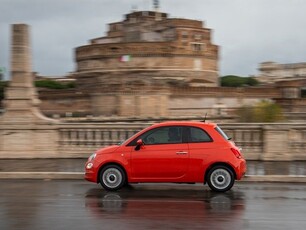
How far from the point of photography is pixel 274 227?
6906 mm

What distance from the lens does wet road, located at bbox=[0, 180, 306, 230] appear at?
715 cm

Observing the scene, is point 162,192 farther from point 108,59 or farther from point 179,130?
point 108,59

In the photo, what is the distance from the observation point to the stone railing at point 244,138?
15180 mm

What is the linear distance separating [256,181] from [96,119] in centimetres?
5233

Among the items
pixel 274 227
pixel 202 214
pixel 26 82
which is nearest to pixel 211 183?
pixel 202 214

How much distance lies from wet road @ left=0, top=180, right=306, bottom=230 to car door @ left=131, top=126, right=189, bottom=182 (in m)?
0.37

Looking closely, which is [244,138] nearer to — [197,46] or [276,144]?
[276,144]

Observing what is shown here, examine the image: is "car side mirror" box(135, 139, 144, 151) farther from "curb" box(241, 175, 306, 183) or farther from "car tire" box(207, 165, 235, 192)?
"curb" box(241, 175, 306, 183)

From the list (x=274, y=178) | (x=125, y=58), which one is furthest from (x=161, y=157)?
(x=125, y=58)

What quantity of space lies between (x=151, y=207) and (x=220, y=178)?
200cm

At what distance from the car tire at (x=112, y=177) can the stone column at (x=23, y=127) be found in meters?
6.39

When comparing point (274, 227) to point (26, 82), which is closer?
point (274, 227)

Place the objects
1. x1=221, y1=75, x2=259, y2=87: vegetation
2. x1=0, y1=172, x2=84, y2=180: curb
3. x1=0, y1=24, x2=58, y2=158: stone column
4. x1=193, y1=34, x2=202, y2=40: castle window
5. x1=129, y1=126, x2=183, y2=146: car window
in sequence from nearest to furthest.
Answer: x1=129, y1=126, x2=183, y2=146: car window → x1=0, y1=172, x2=84, y2=180: curb → x1=0, y1=24, x2=58, y2=158: stone column → x1=193, y1=34, x2=202, y2=40: castle window → x1=221, y1=75, x2=259, y2=87: vegetation

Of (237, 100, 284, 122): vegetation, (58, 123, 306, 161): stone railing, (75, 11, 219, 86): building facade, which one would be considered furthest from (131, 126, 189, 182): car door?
(75, 11, 219, 86): building facade
